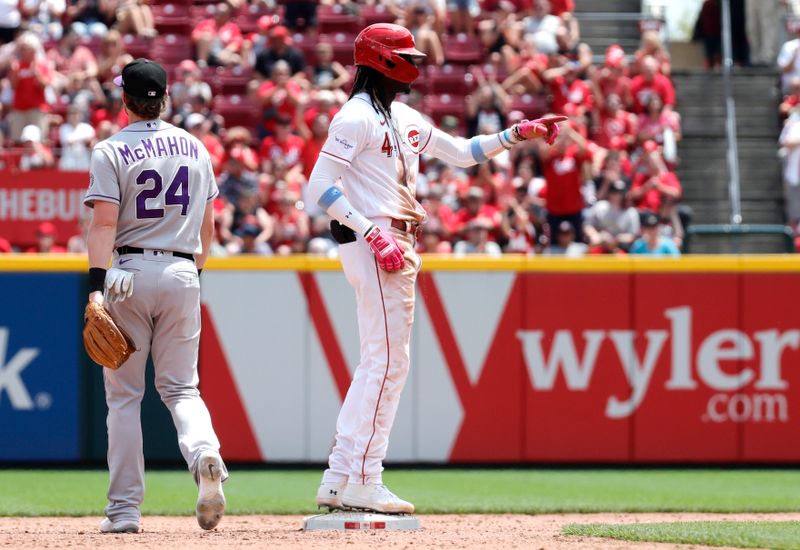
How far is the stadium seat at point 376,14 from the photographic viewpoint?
17.7m

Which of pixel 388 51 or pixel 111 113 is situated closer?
pixel 388 51

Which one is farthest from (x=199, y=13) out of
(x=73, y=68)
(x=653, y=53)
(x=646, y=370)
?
(x=646, y=370)

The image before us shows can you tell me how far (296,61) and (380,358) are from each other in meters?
10.6

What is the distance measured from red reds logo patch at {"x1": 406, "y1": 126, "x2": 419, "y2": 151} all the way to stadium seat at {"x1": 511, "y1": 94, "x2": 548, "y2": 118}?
9509 mm

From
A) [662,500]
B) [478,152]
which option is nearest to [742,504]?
[662,500]

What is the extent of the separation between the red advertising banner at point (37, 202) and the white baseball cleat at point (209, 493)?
7.90 metres

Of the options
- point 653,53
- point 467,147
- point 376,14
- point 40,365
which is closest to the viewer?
point 467,147

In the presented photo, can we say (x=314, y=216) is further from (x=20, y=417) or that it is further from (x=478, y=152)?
(x=478, y=152)

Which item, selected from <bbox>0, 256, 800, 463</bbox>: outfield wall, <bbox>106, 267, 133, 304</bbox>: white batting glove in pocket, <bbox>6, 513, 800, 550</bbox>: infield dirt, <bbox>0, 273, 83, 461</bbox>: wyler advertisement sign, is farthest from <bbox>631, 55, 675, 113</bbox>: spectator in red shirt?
<bbox>106, 267, 133, 304</bbox>: white batting glove in pocket

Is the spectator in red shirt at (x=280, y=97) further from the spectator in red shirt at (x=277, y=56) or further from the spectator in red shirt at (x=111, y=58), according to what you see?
the spectator in red shirt at (x=111, y=58)

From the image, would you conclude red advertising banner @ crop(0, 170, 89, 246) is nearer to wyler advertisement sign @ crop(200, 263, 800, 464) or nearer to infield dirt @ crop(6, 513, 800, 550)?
wyler advertisement sign @ crop(200, 263, 800, 464)

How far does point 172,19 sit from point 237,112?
240 centimetres

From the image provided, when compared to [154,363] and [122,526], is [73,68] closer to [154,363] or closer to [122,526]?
[154,363]

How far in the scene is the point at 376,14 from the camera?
58.3ft
